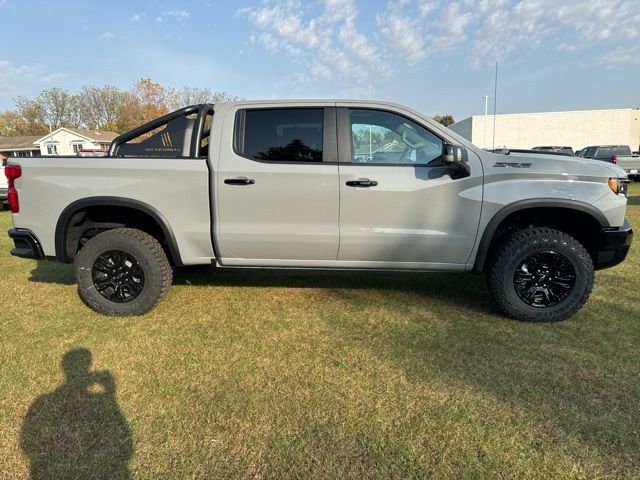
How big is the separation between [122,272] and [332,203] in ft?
6.64

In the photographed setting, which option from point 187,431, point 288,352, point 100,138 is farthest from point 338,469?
point 100,138

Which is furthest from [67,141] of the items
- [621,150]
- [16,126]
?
[621,150]

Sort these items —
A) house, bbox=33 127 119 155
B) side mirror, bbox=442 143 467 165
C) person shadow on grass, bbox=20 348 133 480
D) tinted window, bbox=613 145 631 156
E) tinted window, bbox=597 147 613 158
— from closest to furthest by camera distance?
Result: person shadow on grass, bbox=20 348 133 480, side mirror, bbox=442 143 467 165, tinted window, bbox=597 147 613 158, tinted window, bbox=613 145 631 156, house, bbox=33 127 119 155

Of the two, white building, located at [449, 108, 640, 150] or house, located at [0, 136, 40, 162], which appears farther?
house, located at [0, 136, 40, 162]

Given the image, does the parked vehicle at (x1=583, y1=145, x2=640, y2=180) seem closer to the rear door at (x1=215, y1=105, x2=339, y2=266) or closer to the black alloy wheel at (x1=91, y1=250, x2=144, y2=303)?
the rear door at (x1=215, y1=105, x2=339, y2=266)

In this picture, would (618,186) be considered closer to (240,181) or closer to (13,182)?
(240,181)

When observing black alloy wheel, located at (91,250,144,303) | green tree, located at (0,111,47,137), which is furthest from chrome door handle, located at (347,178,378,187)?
green tree, located at (0,111,47,137)

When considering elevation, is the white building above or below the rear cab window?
above

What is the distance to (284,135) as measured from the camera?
3844 mm

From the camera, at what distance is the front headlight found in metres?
3.57

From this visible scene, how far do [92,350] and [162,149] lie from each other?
70.7 inches

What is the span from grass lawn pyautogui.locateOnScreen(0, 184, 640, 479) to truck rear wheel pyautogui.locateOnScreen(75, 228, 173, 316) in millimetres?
153

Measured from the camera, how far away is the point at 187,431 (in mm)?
2428

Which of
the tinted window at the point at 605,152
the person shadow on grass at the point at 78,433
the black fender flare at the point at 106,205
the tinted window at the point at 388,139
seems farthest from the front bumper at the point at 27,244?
the tinted window at the point at 605,152
